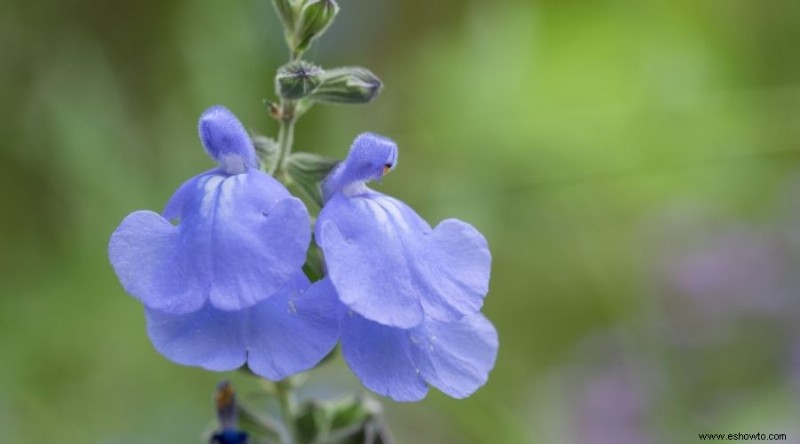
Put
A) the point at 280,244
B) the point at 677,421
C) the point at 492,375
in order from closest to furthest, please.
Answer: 1. the point at 280,244
2. the point at 677,421
3. the point at 492,375

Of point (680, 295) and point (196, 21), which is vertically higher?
point (196, 21)

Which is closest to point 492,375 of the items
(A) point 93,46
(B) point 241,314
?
(A) point 93,46

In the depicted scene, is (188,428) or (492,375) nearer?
(188,428)

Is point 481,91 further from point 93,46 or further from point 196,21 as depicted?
point 93,46

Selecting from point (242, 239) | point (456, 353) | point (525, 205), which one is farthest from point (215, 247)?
point (525, 205)


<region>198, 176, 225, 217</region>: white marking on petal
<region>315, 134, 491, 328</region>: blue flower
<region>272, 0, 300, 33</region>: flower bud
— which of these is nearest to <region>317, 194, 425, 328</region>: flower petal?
<region>315, 134, 491, 328</region>: blue flower

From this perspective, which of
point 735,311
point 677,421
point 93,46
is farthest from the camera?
point 93,46
